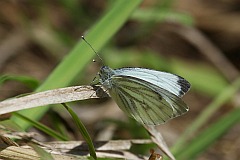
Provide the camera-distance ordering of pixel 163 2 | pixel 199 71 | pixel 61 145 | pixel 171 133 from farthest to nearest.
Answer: pixel 199 71 → pixel 163 2 → pixel 171 133 → pixel 61 145

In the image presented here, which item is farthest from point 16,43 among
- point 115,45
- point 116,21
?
point 116,21

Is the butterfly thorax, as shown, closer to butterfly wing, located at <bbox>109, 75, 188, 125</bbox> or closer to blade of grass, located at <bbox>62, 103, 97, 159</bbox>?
butterfly wing, located at <bbox>109, 75, 188, 125</bbox>

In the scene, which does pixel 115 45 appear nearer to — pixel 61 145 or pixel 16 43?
pixel 16 43

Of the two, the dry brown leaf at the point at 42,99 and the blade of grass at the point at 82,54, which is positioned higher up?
the blade of grass at the point at 82,54

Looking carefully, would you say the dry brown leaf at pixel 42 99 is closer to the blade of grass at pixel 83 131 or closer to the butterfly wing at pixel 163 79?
the blade of grass at pixel 83 131

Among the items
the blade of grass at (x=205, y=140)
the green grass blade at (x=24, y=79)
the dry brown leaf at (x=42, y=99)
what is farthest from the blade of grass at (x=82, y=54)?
the blade of grass at (x=205, y=140)

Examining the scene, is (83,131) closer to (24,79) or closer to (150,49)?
(24,79)

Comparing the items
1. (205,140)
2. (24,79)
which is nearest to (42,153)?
(24,79)
